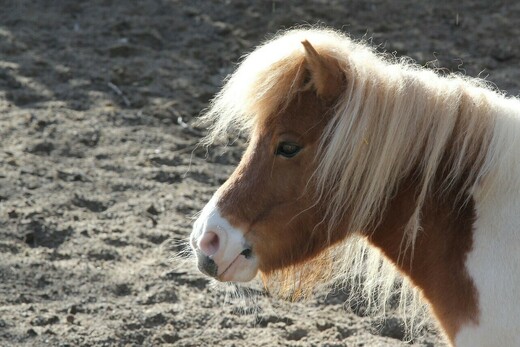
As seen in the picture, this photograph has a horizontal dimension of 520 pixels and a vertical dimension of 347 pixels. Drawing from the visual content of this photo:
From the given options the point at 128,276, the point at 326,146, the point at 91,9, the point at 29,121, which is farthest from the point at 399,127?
the point at 91,9

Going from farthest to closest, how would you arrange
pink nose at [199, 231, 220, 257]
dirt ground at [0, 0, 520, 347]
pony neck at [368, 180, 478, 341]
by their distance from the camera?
dirt ground at [0, 0, 520, 347], pink nose at [199, 231, 220, 257], pony neck at [368, 180, 478, 341]

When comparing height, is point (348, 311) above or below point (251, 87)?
below

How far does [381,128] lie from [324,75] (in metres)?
0.27

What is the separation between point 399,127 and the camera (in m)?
3.10

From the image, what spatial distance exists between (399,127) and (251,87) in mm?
577

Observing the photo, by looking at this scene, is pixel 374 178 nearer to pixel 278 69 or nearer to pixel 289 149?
pixel 289 149

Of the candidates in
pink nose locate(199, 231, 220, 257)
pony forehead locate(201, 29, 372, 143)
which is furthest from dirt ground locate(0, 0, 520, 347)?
pony forehead locate(201, 29, 372, 143)

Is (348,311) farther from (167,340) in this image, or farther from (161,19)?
(161,19)

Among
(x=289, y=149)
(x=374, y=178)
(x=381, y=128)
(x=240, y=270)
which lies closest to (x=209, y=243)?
(x=240, y=270)

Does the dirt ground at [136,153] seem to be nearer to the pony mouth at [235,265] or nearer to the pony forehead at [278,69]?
the pony mouth at [235,265]

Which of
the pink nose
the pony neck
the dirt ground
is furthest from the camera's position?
the dirt ground

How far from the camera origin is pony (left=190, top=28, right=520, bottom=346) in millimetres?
3027

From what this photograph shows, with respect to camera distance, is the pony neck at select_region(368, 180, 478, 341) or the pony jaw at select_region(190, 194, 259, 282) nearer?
the pony neck at select_region(368, 180, 478, 341)

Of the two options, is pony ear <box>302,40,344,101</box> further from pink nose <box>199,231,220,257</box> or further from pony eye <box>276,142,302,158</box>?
pink nose <box>199,231,220,257</box>
